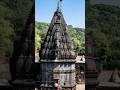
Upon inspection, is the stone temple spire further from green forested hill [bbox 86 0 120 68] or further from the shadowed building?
green forested hill [bbox 86 0 120 68]

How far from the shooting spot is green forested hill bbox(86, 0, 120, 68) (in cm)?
1275

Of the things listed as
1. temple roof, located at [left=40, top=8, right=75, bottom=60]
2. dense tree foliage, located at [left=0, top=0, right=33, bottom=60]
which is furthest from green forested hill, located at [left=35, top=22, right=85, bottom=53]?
dense tree foliage, located at [left=0, top=0, right=33, bottom=60]

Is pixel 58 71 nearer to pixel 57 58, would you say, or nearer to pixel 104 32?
pixel 57 58

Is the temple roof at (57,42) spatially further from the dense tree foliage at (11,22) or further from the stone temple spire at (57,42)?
the dense tree foliage at (11,22)

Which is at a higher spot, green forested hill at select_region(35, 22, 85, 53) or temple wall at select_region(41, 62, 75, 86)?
green forested hill at select_region(35, 22, 85, 53)

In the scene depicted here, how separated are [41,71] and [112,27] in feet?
6.66

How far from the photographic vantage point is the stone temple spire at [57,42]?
12578mm

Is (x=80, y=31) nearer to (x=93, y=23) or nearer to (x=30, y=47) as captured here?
(x=93, y=23)

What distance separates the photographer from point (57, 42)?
41.3 feet

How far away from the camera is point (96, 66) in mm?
12758

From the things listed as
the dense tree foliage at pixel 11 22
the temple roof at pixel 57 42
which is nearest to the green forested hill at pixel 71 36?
the temple roof at pixel 57 42

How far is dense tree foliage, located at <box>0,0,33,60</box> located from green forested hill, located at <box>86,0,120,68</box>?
5.04 ft

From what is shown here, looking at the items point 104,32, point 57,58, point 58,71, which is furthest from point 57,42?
point 104,32

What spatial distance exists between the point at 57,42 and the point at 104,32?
119 centimetres
